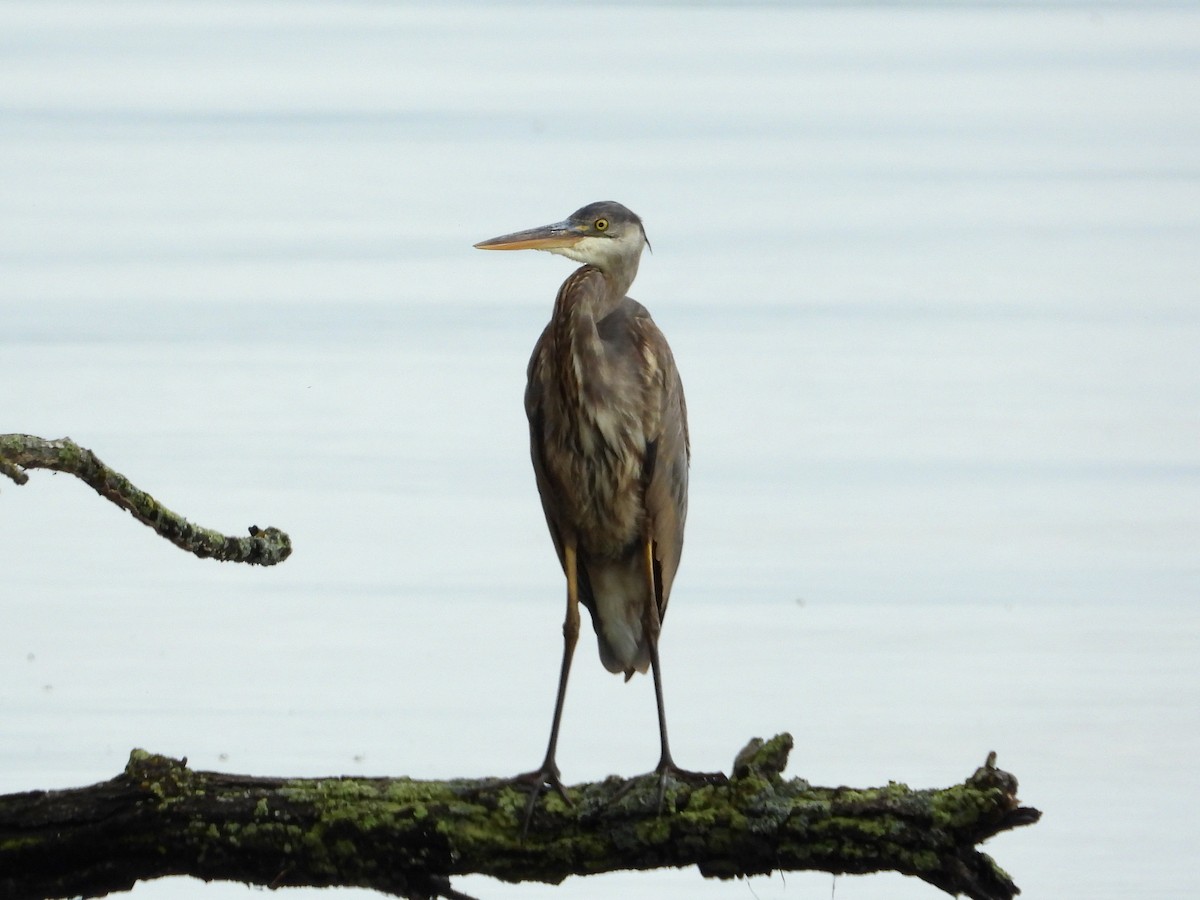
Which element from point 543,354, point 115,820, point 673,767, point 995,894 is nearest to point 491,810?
point 673,767

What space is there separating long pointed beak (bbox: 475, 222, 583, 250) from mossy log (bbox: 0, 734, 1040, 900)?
1.51 metres

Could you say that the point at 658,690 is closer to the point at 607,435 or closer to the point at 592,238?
the point at 607,435

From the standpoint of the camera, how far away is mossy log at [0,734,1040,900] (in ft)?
11.4

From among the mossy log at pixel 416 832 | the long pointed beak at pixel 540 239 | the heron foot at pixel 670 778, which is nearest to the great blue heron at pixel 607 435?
the long pointed beak at pixel 540 239

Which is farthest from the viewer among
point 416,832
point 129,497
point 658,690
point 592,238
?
point 592,238

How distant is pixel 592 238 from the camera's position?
15.1 ft

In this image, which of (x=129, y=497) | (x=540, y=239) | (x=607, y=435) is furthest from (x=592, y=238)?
(x=129, y=497)

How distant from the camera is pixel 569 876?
3662 millimetres

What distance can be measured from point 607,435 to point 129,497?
126 cm

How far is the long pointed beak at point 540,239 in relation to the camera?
15.0 ft

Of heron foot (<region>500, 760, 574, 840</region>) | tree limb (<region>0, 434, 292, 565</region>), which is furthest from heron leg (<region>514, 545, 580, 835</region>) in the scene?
A: tree limb (<region>0, 434, 292, 565</region>)

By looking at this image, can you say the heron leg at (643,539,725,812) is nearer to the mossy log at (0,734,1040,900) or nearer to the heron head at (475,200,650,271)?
the mossy log at (0,734,1040,900)

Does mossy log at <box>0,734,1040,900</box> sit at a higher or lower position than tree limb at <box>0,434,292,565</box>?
lower

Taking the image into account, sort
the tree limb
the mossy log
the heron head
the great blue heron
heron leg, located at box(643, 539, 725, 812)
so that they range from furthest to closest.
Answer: the heron head
the great blue heron
heron leg, located at box(643, 539, 725, 812)
the tree limb
the mossy log
